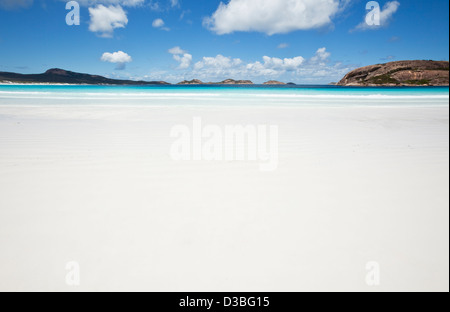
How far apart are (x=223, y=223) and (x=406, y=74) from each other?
8096 cm

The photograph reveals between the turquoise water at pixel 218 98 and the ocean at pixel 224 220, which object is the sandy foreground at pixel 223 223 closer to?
the ocean at pixel 224 220

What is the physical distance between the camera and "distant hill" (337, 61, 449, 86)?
56062 mm

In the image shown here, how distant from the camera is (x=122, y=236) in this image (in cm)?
211

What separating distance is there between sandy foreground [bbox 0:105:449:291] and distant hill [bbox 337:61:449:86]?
2765 inches

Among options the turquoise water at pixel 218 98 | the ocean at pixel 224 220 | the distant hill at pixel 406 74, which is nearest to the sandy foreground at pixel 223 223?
the ocean at pixel 224 220

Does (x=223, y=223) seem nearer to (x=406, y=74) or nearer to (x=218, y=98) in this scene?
(x=218, y=98)

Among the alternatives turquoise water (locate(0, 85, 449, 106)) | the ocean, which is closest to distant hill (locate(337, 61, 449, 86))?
turquoise water (locate(0, 85, 449, 106))

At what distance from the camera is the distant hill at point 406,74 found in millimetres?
56062

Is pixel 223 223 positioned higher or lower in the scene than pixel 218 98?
lower

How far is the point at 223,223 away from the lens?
2318 mm

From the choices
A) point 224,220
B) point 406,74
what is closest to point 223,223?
point 224,220
